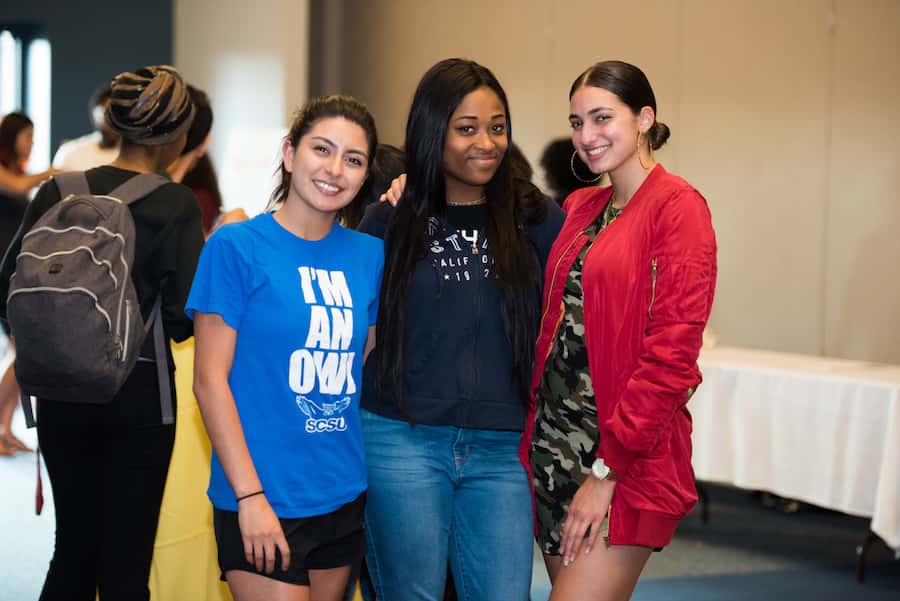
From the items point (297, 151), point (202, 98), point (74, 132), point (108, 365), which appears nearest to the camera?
point (297, 151)

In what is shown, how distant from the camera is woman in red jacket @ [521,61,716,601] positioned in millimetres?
1799

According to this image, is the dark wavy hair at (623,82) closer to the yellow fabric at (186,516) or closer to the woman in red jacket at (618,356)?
the woman in red jacket at (618,356)

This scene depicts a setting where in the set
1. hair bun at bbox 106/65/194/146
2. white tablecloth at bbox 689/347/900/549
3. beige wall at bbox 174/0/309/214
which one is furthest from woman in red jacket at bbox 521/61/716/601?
beige wall at bbox 174/0/309/214

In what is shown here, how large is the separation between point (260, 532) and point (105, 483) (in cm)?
59

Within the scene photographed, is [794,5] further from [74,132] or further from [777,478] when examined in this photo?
[74,132]

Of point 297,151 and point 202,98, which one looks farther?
point 202,98

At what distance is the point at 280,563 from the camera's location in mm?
1789

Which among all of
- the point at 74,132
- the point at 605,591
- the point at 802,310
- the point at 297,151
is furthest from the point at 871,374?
the point at 74,132

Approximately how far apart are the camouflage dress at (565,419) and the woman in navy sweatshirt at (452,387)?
0.04 metres

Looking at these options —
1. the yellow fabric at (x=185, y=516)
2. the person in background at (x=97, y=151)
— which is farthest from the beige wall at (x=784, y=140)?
the yellow fabric at (x=185, y=516)

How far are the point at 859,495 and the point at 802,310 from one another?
195cm

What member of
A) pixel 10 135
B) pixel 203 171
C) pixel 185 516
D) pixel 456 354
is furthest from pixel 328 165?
pixel 10 135

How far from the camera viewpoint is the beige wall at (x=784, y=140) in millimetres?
5566

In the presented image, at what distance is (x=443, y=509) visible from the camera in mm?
2008
